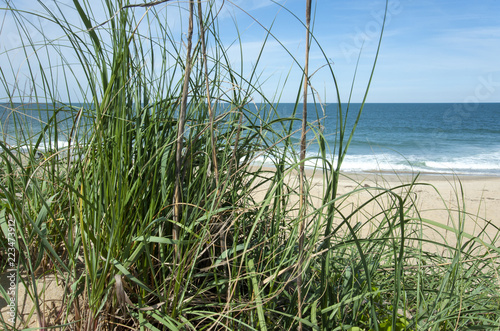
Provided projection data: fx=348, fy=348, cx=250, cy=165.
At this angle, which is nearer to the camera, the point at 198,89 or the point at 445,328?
the point at 445,328

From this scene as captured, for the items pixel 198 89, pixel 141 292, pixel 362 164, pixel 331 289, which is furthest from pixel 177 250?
pixel 362 164

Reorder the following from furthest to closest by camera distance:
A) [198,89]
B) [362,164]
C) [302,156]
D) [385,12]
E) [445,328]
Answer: [362,164]
[198,89]
[445,328]
[302,156]
[385,12]

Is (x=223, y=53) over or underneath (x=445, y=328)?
over

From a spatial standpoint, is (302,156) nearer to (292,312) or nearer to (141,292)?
(292,312)

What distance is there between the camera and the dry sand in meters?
1.17

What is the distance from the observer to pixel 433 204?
6801 millimetres

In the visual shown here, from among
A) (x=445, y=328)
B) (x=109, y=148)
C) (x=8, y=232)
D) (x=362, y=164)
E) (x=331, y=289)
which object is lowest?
(x=362, y=164)

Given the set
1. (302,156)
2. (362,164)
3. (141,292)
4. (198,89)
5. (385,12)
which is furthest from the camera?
(362,164)

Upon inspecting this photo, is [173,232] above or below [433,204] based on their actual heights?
above

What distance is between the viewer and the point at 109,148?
114 centimetres

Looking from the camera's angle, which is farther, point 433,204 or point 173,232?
point 433,204

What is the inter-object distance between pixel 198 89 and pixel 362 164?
43.8 feet

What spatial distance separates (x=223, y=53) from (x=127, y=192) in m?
0.67

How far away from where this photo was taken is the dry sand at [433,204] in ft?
3.84
